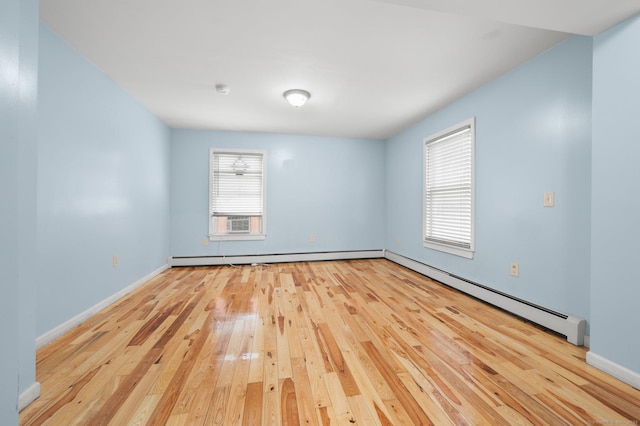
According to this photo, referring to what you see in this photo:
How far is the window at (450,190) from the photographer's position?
3.16 meters

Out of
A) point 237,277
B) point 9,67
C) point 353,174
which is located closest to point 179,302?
point 237,277

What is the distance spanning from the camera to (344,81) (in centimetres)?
284

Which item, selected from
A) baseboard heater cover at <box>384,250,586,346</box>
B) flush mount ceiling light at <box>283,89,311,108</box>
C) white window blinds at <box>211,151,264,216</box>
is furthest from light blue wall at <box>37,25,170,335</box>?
baseboard heater cover at <box>384,250,586,346</box>

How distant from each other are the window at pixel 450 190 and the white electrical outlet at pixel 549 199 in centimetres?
82

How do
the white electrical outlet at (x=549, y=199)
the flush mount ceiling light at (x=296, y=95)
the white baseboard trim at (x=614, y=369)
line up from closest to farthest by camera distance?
the white baseboard trim at (x=614, y=369) → the white electrical outlet at (x=549, y=199) → the flush mount ceiling light at (x=296, y=95)

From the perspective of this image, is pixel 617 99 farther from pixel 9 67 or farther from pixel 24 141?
pixel 24 141

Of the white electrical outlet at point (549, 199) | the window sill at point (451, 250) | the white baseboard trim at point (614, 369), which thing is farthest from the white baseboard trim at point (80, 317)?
the white electrical outlet at point (549, 199)

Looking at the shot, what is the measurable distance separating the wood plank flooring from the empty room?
0.02m

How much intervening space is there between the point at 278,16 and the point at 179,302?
2829 mm

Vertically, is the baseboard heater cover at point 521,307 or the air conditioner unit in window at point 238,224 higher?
the air conditioner unit in window at point 238,224

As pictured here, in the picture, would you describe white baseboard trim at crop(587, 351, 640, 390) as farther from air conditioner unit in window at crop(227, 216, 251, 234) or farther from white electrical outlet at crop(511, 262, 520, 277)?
air conditioner unit in window at crop(227, 216, 251, 234)

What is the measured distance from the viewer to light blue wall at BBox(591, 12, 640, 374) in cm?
146

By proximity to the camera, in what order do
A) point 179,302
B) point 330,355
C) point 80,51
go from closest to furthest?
point 330,355, point 80,51, point 179,302

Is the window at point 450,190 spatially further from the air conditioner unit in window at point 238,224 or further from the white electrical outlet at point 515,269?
the air conditioner unit in window at point 238,224
